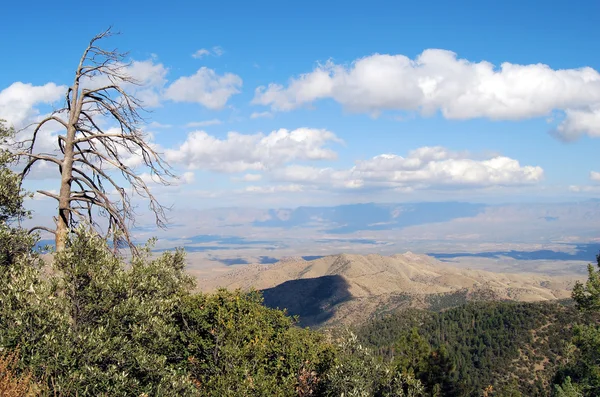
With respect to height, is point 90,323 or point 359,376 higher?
point 90,323

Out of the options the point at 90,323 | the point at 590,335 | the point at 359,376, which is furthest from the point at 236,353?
the point at 590,335

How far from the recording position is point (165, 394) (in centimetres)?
1377

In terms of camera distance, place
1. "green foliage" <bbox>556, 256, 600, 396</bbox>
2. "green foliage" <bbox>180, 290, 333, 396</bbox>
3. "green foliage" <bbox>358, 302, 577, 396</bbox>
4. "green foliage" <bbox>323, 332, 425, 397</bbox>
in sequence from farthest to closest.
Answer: "green foliage" <bbox>358, 302, 577, 396</bbox>, "green foliage" <bbox>556, 256, 600, 396</bbox>, "green foliage" <bbox>323, 332, 425, 397</bbox>, "green foliage" <bbox>180, 290, 333, 396</bbox>

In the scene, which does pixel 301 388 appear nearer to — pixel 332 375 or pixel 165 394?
pixel 332 375

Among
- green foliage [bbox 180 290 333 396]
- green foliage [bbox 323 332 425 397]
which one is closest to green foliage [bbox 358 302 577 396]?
green foliage [bbox 323 332 425 397]

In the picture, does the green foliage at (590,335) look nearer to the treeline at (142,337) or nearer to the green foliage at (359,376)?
the treeline at (142,337)

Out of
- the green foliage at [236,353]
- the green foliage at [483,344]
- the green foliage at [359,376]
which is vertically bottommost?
the green foliage at [483,344]

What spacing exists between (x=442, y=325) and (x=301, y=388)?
125m

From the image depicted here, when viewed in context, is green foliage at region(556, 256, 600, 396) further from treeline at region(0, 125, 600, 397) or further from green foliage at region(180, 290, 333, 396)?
green foliage at region(180, 290, 333, 396)

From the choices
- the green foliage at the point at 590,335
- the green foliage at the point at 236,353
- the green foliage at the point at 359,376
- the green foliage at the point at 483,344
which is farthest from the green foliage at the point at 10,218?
the green foliage at the point at 483,344

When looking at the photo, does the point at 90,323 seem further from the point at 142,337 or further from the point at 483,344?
the point at 483,344

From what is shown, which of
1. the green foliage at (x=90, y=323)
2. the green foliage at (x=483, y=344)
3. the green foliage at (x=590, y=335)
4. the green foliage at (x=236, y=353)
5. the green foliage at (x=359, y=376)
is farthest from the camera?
the green foliage at (x=483, y=344)

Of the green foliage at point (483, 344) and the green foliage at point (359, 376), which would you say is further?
the green foliage at point (483, 344)

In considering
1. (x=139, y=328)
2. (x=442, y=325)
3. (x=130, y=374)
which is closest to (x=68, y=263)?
(x=139, y=328)
